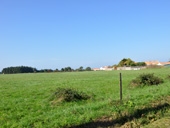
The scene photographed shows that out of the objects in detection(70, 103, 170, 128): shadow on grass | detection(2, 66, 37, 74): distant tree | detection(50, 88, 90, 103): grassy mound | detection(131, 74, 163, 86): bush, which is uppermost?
detection(2, 66, 37, 74): distant tree

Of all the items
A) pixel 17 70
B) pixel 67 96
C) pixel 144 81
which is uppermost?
pixel 17 70

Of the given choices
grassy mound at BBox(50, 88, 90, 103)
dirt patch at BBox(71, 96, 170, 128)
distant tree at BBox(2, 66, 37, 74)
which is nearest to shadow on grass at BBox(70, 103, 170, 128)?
dirt patch at BBox(71, 96, 170, 128)

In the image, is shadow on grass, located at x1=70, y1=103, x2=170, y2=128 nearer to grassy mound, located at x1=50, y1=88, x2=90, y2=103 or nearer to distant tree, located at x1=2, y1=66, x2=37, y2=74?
grassy mound, located at x1=50, y1=88, x2=90, y2=103

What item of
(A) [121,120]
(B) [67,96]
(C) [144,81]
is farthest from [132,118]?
(C) [144,81]

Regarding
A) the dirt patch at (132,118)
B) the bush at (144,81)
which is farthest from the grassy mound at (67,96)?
the bush at (144,81)

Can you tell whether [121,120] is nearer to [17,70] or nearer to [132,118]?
[132,118]

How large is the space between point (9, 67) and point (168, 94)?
4796 inches

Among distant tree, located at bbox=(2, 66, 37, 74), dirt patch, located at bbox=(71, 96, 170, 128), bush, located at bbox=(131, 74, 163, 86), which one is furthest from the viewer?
distant tree, located at bbox=(2, 66, 37, 74)

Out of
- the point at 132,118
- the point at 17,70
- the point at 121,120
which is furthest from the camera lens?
the point at 17,70

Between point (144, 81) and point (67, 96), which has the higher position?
point (144, 81)

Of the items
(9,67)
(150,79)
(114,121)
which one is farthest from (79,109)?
(9,67)

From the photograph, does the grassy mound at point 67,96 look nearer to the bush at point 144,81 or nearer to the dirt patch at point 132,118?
the dirt patch at point 132,118

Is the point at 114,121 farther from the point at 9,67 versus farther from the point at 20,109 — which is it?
the point at 9,67

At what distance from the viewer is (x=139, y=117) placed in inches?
223
